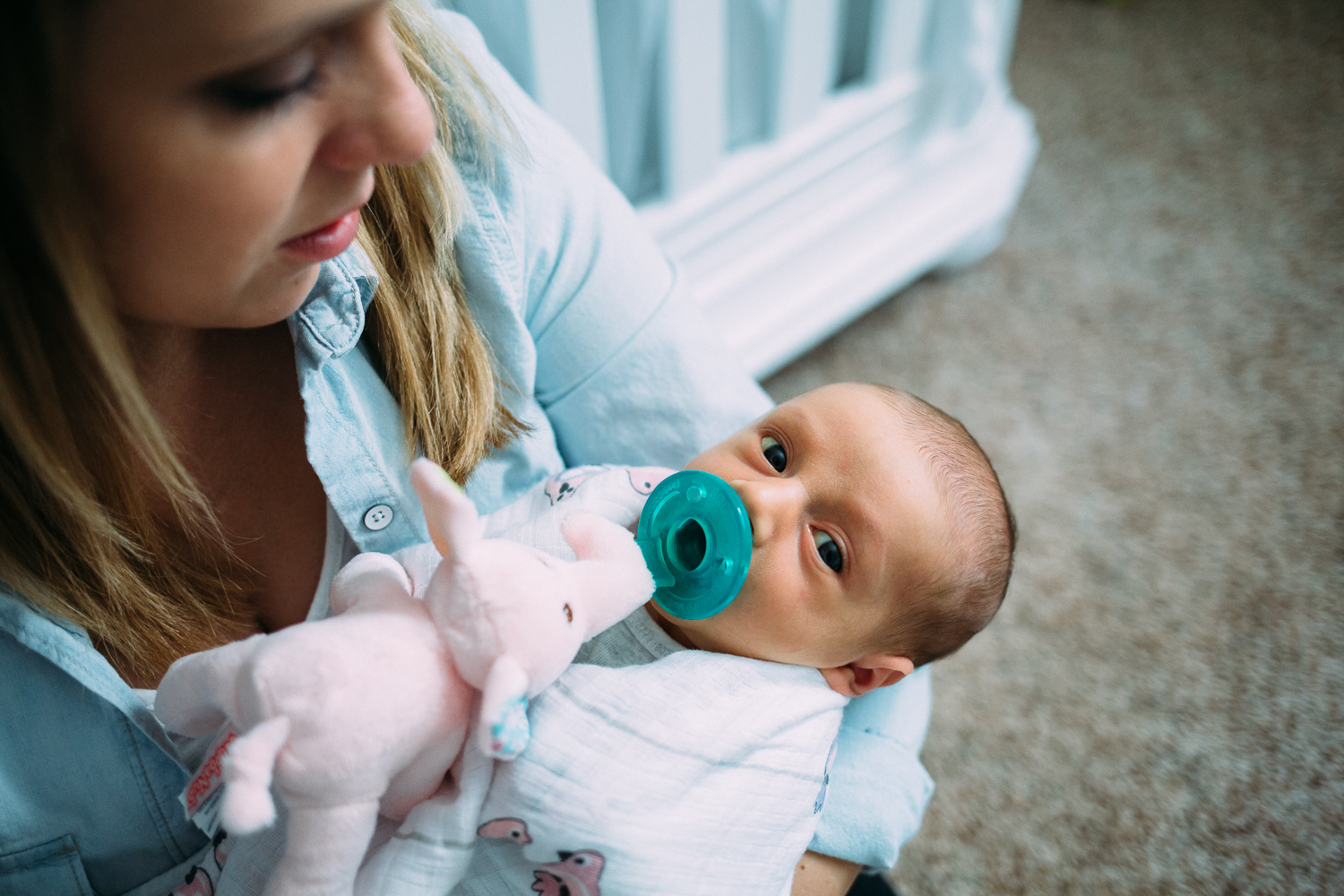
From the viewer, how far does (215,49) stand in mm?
422

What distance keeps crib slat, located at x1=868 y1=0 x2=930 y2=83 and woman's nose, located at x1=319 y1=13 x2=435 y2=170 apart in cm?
117

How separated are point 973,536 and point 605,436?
35 cm

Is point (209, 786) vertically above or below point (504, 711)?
below

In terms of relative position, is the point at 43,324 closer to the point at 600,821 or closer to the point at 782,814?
the point at 600,821

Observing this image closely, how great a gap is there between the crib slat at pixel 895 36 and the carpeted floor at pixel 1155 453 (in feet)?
1.60

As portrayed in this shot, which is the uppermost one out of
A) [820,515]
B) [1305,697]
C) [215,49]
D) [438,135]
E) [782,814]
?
[215,49]

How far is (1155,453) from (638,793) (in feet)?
4.34

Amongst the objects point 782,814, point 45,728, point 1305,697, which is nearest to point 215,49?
point 45,728

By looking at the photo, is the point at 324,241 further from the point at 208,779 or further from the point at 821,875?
the point at 821,875

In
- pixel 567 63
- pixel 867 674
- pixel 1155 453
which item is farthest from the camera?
pixel 1155 453

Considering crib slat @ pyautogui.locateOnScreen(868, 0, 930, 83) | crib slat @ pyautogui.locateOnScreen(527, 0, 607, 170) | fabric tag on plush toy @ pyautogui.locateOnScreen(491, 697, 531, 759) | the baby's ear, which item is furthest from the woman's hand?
crib slat @ pyautogui.locateOnScreen(868, 0, 930, 83)

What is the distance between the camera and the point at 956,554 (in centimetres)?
77

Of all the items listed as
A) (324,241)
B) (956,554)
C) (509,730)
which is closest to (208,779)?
(509,730)

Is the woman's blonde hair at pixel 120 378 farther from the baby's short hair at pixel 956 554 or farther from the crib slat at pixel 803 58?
the crib slat at pixel 803 58
